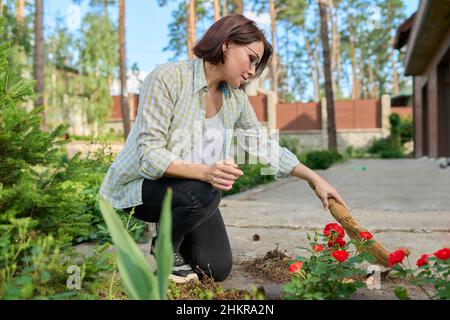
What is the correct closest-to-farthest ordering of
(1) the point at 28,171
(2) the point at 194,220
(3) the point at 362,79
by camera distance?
(1) the point at 28,171
(2) the point at 194,220
(3) the point at 362,79

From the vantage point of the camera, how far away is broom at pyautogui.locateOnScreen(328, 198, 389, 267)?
2059 millimetres

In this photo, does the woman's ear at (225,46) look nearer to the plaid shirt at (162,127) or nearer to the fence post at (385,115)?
the plaid shirt at (162,127)

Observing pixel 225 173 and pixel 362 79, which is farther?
pixel 362 79

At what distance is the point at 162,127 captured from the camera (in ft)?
6.67

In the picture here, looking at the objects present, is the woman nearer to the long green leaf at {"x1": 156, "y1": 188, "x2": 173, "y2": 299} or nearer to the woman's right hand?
the woman's right hand

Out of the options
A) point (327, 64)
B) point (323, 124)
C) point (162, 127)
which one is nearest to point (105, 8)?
point (323, 124)

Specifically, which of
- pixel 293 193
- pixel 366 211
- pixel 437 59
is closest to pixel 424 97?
pixel 437 59

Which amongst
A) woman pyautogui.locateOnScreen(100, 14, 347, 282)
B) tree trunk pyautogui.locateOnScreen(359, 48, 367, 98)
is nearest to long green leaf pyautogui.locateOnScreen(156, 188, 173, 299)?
woman pyautogui.locateOnScreen(100, 14, 347, 282)

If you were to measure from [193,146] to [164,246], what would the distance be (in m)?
1.19

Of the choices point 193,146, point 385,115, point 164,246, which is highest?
point 385,115

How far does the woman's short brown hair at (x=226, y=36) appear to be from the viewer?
2.07 metres

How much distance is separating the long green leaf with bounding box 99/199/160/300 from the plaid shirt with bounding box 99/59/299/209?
762 mm

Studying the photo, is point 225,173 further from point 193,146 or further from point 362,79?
point 362,79

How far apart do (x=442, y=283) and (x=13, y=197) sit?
1.49 meters
